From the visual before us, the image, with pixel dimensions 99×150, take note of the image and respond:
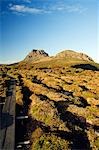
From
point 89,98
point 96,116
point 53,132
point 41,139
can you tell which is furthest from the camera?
point 89,98

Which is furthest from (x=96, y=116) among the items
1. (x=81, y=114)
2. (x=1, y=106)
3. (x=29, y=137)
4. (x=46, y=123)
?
(x=1, y=106)

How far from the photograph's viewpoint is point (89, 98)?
65438mm

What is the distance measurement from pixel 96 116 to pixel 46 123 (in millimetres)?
9486

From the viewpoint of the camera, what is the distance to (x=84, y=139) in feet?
129

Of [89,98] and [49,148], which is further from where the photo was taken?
[89,98]

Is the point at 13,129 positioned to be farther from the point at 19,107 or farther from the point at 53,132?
the point at 19,107

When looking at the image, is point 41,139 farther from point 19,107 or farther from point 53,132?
point 19,107

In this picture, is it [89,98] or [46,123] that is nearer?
[46,123]

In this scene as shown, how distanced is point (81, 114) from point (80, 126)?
6072 mm

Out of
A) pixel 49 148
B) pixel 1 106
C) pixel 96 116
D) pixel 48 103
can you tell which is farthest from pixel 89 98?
pixel 49 148

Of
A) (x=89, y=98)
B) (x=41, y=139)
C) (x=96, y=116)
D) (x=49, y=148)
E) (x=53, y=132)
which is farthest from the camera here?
(x=89, y=98)

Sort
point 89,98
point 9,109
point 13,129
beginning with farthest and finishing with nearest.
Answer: point 89,98, point 9,109, point 13,129

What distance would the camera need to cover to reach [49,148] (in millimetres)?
34312

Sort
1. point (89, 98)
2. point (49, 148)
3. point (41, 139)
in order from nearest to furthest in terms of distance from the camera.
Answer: point (49, 148)
point (41, 139)
point (89, 98)
